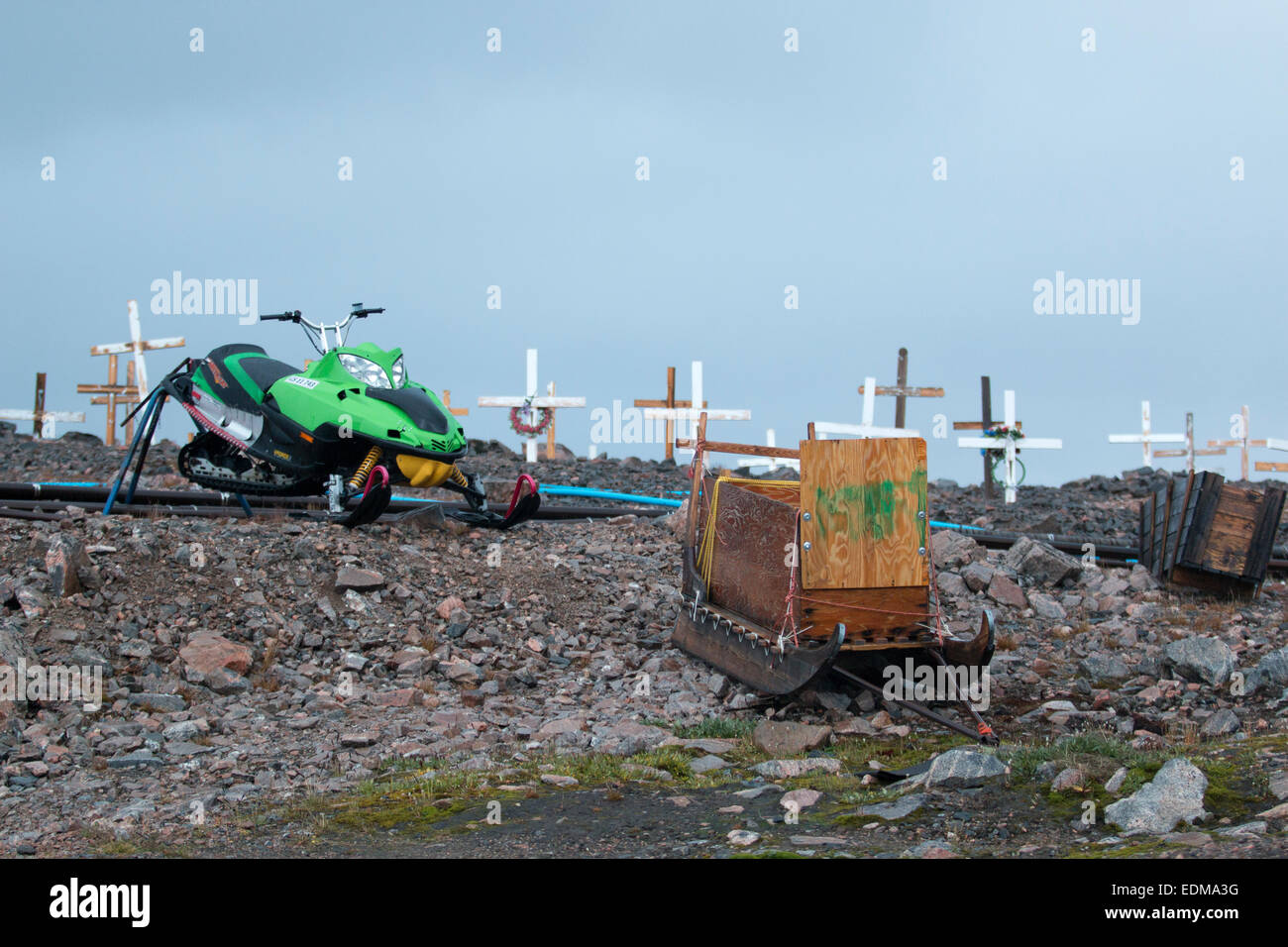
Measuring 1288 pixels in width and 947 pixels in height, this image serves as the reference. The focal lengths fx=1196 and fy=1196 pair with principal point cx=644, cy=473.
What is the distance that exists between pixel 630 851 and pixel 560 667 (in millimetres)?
5024

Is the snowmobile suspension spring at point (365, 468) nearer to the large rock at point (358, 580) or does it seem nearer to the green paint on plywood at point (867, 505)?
the large rock at point (358, 580)

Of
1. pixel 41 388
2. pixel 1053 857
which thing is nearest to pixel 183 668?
pixel 1053 857

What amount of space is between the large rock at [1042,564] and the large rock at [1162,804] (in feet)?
28.3

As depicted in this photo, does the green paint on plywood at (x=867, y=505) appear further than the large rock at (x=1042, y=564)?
No

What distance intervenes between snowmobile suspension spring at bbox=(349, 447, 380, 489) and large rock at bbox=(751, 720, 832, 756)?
236 inches

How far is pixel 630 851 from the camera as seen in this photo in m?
6.49

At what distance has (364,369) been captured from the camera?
13.7 m

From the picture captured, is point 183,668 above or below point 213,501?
below

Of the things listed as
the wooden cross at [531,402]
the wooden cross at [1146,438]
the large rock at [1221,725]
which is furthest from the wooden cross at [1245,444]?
the large rock at [1221,725]

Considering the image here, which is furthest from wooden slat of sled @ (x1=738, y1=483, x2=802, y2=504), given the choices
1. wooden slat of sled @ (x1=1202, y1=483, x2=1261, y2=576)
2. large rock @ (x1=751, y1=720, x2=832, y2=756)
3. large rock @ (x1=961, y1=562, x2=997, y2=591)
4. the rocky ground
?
wooden slat of sled @ (x1=1202, y1=483, x2=1261, y2=576)

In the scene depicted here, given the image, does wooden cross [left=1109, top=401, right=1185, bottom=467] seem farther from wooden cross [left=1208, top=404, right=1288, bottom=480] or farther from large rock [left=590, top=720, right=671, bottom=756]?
large rock [left=590, top=720, right=671, bottom=756]

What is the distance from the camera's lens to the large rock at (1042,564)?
1538 centimetres

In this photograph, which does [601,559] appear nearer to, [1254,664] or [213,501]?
[213,501]

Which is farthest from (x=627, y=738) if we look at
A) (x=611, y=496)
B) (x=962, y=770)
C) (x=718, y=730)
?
(x=611, y=496)
